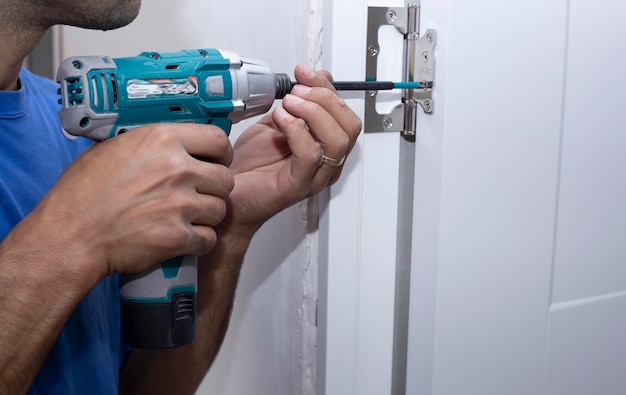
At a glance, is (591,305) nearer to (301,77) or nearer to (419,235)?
(419,235)

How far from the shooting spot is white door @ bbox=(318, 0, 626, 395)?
786 mm

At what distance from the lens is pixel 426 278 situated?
829mm

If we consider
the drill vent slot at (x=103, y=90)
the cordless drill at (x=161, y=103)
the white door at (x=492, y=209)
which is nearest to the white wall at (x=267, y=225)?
the white door at (x=492, y=209)

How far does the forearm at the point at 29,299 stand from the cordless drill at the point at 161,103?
4.3 inches

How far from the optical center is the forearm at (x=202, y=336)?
2.83ft

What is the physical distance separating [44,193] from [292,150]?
11.6 inches

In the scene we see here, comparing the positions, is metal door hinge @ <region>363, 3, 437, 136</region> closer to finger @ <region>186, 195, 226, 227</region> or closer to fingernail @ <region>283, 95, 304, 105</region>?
fingernail @ <region>283, 95, 304, 105</region>

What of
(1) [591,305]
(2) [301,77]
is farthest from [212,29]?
(1) [591,305]

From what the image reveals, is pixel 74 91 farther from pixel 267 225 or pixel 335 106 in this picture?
pixel 267 225

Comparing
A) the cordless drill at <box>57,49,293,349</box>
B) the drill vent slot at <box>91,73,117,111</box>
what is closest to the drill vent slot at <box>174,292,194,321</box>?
the cordless drill at <box>57,49,293,349</box>

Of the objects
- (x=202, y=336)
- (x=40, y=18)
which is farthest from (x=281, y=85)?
(x=202, y=336)

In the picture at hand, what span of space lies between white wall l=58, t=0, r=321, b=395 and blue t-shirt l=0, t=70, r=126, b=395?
187 mm

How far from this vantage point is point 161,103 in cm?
64

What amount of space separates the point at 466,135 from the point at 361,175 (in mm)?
141
